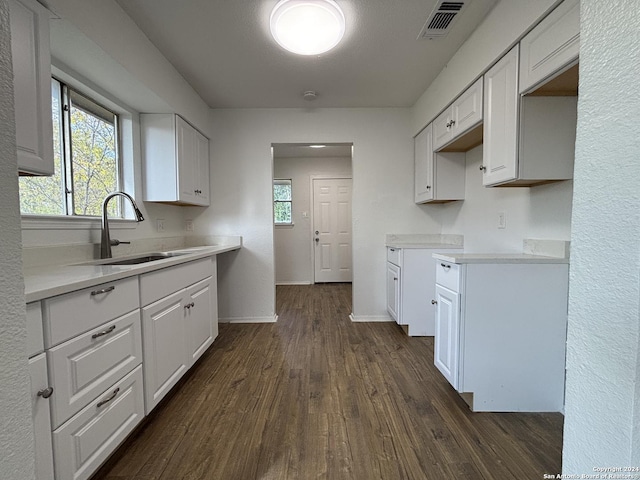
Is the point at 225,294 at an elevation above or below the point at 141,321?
below

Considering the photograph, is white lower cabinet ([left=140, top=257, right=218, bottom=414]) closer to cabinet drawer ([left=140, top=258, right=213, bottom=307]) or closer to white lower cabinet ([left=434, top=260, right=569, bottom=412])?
cabinet drawer ([left=140, top=258, right=213, bottom=307])

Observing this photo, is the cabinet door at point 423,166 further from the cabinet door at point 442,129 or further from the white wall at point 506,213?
the white wall at point 506,213

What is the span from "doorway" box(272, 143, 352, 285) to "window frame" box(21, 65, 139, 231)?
118 inches

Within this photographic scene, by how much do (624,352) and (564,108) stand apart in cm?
148

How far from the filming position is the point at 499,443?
4.58 ft

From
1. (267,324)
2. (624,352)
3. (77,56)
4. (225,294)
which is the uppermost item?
(77,56)

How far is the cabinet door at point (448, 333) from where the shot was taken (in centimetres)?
165

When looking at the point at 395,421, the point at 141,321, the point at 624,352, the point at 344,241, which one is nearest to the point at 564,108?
the point at 624,352

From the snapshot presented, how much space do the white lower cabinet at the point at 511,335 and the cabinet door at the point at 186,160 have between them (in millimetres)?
2245

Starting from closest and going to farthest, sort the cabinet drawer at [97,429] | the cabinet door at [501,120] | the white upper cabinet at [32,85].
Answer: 1. the cabinet drawer at [97,429]
2. the white upper cabinet at [32,85]
3. the cabinet door at [501,120]

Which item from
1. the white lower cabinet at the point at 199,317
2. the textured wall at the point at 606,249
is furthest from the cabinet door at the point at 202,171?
the textured wall at the point at 606,249

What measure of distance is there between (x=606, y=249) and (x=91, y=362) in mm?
1610

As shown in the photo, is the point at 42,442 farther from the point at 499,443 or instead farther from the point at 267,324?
the point at 267,324

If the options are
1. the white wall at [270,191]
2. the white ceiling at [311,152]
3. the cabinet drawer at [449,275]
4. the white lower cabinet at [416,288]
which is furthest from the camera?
the white ceiling at [311,152]
